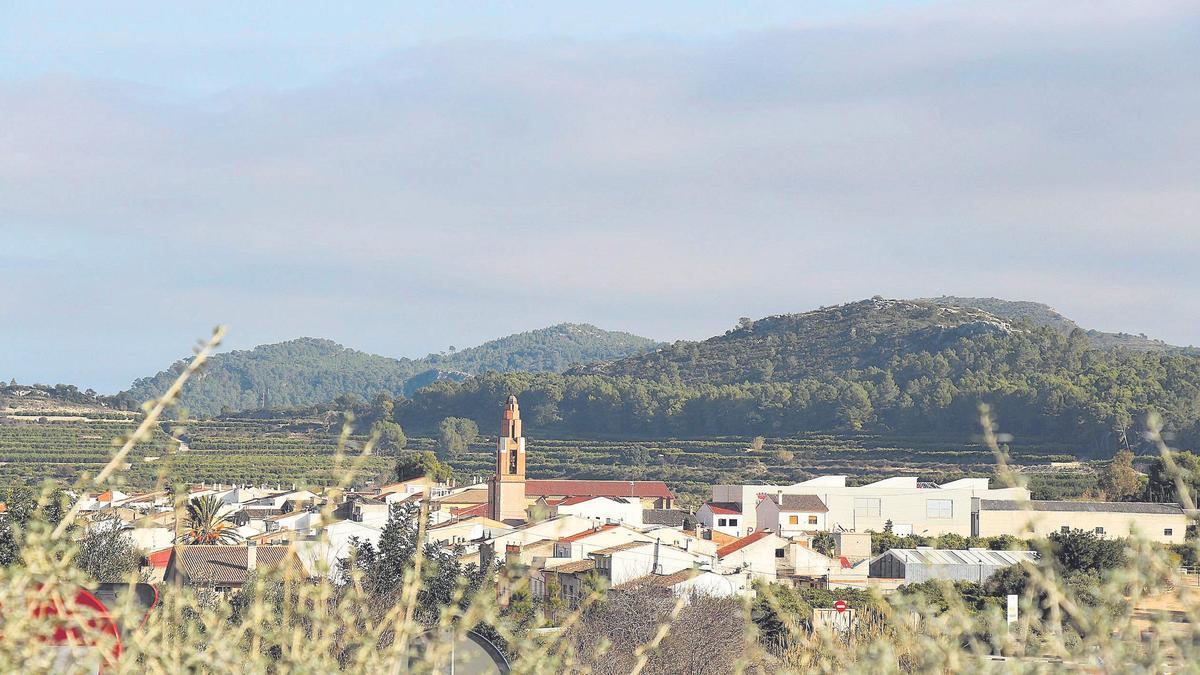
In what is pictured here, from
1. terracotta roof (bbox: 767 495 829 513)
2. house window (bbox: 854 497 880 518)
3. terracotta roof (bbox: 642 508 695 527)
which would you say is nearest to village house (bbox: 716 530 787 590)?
terracotta roof (bbox: 767 495 829 513)

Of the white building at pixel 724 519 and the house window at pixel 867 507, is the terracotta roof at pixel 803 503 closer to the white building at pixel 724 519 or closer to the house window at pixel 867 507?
the white building at pixel 724 519

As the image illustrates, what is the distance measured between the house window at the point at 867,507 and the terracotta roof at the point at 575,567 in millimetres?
21490

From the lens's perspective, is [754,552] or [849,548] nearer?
[754,552]

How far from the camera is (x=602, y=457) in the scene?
100375mm

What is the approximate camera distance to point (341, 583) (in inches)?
1225

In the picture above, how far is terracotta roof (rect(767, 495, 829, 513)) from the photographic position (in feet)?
188

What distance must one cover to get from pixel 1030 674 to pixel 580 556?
38.0 metres

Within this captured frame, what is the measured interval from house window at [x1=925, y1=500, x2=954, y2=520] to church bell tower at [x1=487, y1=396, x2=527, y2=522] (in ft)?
50.5

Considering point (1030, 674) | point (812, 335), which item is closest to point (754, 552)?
point (1030, 674)

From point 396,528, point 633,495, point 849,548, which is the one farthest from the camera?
point 633,495

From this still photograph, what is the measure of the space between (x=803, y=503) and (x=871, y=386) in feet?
189

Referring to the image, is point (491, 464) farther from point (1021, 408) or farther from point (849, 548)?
point (849, 548)

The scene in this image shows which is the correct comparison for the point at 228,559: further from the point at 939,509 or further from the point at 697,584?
the point at 939,509

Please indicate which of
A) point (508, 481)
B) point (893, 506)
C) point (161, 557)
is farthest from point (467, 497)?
point (161, 557)
